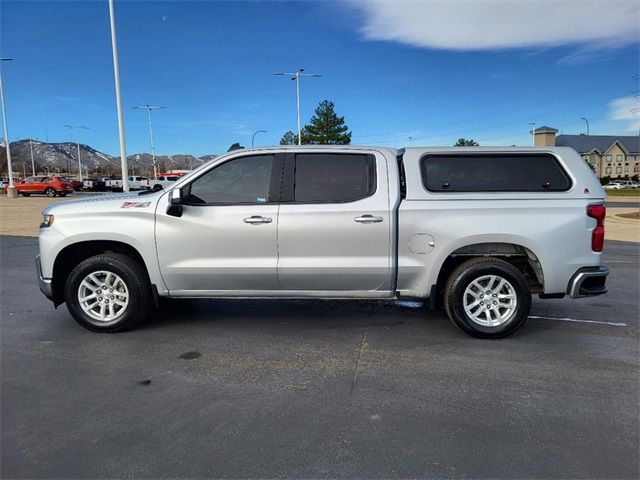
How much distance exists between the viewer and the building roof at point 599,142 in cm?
11369

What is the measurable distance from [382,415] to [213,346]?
Result: 2030mm

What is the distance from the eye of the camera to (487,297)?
495cm

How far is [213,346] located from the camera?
15.8ft

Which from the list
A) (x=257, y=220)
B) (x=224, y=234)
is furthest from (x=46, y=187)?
(x=257, y=220)

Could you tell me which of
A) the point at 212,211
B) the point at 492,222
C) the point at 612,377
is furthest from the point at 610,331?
the point at 212,211

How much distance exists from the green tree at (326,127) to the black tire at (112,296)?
54317mm

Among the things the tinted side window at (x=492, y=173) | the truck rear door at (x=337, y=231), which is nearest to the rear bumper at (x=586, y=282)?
the tinted side window at (x=492, y=173)

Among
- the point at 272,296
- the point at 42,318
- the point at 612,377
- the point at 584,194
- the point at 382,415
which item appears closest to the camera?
the point at 382,415

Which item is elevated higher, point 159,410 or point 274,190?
point 274,190

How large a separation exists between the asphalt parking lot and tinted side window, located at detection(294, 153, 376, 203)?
56.4 inches

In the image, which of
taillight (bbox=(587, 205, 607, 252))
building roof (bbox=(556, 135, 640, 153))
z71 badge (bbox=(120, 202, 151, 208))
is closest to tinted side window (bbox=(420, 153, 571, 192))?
taillight (bbox=(587, 205, 607, 252))

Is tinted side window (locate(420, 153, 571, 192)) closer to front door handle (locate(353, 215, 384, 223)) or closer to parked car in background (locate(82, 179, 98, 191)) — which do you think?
front door handle (locate(353, 215, 384, 223))

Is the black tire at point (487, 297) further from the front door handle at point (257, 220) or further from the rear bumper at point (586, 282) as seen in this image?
the front door handle at point (257, 220)

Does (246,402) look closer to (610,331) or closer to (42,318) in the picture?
(42,318)
